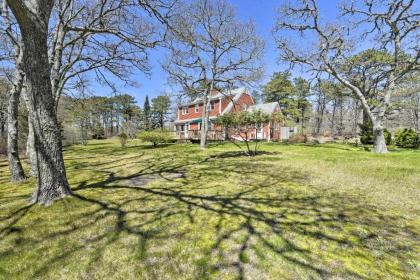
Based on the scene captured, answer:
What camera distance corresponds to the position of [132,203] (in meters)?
4.14

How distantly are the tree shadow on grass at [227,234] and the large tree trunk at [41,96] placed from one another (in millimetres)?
476

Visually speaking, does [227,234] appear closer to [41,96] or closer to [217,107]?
[41,96]

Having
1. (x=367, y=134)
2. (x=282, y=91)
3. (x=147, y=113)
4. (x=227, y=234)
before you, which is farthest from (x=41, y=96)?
(x=147, y=113)

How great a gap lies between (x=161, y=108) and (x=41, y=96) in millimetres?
46327

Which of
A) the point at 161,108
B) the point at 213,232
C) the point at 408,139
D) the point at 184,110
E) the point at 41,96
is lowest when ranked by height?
the point at 213,232

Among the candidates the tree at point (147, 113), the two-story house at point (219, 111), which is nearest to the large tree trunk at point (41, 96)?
the two-story house at point (219, 111)

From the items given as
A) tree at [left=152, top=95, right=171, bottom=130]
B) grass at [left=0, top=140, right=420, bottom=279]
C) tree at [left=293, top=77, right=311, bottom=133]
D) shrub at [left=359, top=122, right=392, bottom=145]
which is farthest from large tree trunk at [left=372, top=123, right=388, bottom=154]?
tree at [left=152, top=95, right=171, bottom=130]

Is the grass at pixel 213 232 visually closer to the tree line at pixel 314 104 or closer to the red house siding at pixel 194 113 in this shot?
the red house siding at pixel 194 113

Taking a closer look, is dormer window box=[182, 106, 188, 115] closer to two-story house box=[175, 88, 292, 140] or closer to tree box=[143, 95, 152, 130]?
two-story house box=[175, 88, 292, 140]

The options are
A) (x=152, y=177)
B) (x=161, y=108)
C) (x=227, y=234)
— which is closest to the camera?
(x=227, y=234)

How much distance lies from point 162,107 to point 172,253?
48.3 meters

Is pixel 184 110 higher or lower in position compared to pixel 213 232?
higher

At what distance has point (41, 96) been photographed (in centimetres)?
363

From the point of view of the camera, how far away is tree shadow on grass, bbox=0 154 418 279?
2.27 m
